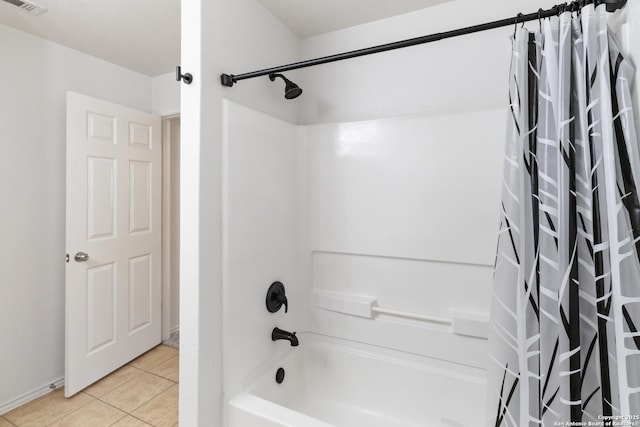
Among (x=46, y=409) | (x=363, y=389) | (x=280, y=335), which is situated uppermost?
(x=280, y=335)

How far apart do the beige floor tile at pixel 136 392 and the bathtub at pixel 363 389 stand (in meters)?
1.11

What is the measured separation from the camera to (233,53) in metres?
1.45

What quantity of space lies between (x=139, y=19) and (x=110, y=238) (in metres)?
1.54

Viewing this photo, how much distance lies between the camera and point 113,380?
232cm

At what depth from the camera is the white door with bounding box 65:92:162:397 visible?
7.11 feet

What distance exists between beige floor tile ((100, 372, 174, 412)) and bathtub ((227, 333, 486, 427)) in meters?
1.11

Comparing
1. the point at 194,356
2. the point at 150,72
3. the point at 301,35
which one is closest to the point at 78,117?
the point at 150,72

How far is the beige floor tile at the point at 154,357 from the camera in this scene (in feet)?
8.27

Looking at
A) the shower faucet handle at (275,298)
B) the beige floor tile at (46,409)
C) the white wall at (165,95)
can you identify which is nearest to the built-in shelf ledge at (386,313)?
the shower faucet handle at (275,298)

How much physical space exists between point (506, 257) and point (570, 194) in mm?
216

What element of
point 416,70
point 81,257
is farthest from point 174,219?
point 416,70

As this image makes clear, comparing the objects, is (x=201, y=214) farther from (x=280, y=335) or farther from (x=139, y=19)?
(x=139, y=19)

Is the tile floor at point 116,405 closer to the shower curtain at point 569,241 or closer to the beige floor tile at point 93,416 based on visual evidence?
the beige floor tile at point 93,416

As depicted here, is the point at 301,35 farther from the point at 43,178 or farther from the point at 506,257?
the point at 43,178
